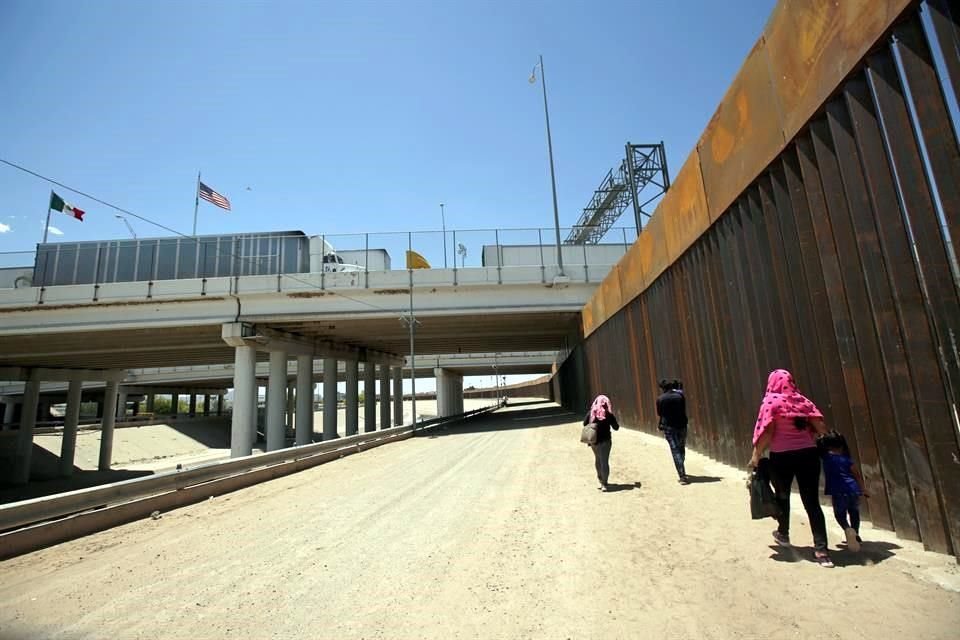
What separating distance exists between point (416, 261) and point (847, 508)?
2512 cm

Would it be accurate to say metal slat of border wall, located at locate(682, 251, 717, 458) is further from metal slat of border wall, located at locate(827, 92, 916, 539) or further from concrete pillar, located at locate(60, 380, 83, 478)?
concrete pillar, located at locate(60, 380, 83, 478)

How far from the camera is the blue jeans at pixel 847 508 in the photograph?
4.25m

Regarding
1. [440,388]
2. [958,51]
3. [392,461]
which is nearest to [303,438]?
[392,461]

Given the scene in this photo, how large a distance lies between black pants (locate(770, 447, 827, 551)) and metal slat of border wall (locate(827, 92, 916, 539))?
3.45 ft

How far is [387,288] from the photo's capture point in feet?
86.2

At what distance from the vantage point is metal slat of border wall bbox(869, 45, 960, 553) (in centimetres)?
405

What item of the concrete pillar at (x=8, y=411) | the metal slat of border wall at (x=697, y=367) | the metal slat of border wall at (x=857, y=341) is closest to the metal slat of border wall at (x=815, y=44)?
the metal slat of border wall at (x=857, y=341)

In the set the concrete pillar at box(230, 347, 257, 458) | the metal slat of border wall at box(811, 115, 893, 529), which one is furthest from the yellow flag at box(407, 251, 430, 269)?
the metal slat of border wall at box(811, 115, 893, 529)

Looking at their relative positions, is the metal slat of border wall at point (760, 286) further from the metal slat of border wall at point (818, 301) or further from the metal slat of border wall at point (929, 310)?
the metal slat of border wall at point (929, 310)

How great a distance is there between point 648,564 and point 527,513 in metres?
2.59

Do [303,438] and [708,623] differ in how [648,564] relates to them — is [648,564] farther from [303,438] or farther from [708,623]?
[303,438]

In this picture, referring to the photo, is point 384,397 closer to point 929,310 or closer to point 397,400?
point 397,400

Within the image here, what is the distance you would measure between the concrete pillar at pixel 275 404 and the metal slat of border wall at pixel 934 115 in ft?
106

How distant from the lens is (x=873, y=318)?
4.85 m
